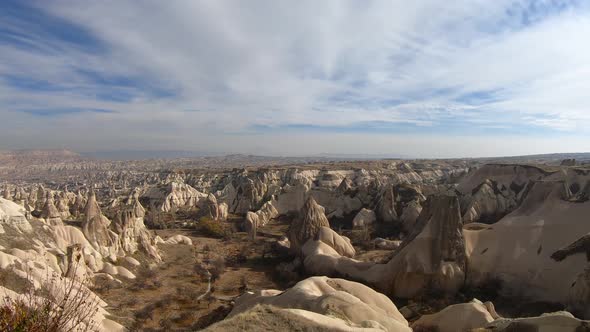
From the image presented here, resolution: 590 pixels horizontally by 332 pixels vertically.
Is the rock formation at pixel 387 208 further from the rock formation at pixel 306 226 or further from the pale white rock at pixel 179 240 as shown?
the pale white rock at pixel 179 240

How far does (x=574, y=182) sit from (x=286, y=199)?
3796 cm

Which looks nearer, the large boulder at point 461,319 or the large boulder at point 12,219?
the large boulder at point 461,319

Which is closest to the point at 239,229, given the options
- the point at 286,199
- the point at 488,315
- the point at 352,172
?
the point at 286,199

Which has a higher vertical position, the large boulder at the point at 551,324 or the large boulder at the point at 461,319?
the large boulder at the point at 551,324

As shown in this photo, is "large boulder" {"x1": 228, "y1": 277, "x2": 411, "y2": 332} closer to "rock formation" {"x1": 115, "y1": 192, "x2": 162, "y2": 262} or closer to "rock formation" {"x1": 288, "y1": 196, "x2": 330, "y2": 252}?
"rock formation" {"x1": 288, "y1": 196, "x2": 330, "y2": 252}

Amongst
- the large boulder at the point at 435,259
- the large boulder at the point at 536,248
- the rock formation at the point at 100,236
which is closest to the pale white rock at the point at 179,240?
the rock formation at the point at 100,236

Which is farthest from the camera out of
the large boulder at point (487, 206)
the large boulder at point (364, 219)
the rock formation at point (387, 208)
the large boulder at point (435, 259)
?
the large boulder at point (364, 219)

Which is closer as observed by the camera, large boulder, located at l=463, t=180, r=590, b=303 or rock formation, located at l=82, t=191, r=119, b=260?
large boulder, located at l=463, t=180, r=590, b=303

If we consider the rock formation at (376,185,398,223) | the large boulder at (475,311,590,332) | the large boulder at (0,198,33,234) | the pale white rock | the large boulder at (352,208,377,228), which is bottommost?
the pale white rock

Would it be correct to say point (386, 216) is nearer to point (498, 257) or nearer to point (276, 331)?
point (498, 257)

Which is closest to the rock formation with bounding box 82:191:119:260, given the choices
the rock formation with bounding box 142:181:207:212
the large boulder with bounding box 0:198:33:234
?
the large boulder with bounding box 0:198:33:234

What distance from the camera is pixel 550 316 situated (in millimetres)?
10555

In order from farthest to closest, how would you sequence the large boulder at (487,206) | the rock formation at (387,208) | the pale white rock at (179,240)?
the rock formation at (387,208) → the large boulder at (487,206) → the pale white rock at (179,240)

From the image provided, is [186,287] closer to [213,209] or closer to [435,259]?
[435,259]
